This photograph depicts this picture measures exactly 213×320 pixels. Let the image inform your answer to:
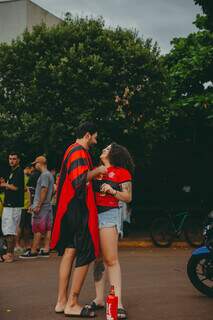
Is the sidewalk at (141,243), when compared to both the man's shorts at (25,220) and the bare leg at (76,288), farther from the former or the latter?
the bare leg at (76,288)

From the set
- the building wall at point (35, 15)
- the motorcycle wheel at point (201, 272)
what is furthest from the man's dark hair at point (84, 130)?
the building wall at point (35, 15)

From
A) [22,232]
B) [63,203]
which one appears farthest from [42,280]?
[22,232]

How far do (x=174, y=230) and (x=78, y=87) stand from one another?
4.90m

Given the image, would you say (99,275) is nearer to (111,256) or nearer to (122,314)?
(111,256)

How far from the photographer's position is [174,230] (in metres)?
14.6

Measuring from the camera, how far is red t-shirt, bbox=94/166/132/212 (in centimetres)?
666

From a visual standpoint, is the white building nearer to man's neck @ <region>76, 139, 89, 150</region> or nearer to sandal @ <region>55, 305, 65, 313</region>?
man's neck @ <region>76, 139, 89, 150</region>

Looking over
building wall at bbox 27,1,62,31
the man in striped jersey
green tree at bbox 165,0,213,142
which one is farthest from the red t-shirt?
building wall at bbox 27,1,62,31

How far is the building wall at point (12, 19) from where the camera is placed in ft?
85.7

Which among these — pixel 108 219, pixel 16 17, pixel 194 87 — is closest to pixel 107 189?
pixel 108 219

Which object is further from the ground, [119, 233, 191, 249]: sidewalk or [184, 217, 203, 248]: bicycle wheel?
[184, 217, 203, 248]: bicycle wheel

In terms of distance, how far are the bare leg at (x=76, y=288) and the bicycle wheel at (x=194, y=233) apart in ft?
27.2

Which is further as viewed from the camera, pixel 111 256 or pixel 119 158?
pixel 119 158

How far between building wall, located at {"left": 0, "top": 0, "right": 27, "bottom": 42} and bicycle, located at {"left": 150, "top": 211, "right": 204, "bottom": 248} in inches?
556
